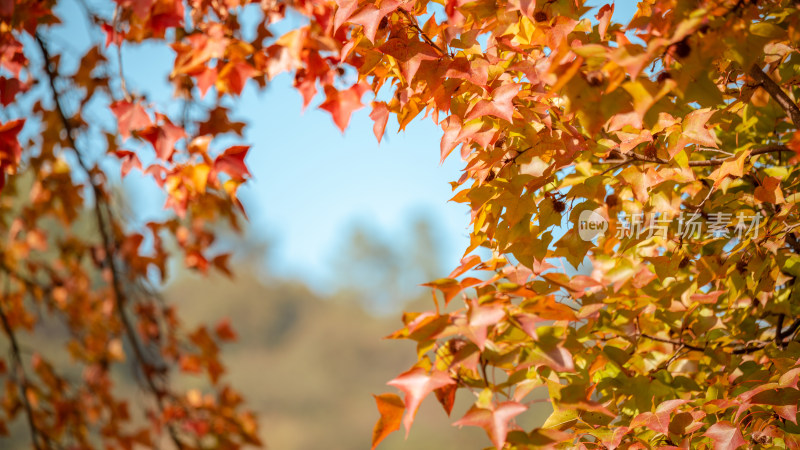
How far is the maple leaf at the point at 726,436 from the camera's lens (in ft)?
2.39

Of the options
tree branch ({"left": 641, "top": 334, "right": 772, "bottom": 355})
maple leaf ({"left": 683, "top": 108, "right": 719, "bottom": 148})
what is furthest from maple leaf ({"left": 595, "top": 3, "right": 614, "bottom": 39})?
tree branch ({"left": 641, "top": 334, "right": 772, "bottom": 355})

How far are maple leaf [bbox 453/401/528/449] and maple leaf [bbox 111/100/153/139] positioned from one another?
3.17 ft

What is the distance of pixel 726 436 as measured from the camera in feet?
2.41

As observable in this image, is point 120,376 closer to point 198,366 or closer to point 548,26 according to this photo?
point 198,366

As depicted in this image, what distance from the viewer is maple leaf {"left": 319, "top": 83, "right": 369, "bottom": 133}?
112 cm

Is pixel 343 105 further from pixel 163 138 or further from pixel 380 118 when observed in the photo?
pixel 163 138

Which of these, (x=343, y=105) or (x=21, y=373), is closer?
(x=343, y=105)

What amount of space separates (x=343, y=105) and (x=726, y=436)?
0.82 meters

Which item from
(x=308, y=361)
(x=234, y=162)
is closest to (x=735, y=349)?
(x=234, y=162)

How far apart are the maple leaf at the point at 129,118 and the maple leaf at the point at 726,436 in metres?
1.15

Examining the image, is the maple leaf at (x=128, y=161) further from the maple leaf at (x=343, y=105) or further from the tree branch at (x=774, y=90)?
the tree branch at (x=774, y=90)

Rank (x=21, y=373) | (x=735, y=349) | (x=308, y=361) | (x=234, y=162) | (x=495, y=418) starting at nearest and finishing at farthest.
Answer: (x=495, y=418), (x=735, y=349), (x=234, y=162), (x=21, y=373), (x=308, y=361)

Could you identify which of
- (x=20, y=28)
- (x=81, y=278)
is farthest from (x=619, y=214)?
(x=81, y=278)

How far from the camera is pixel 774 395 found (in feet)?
2.42
